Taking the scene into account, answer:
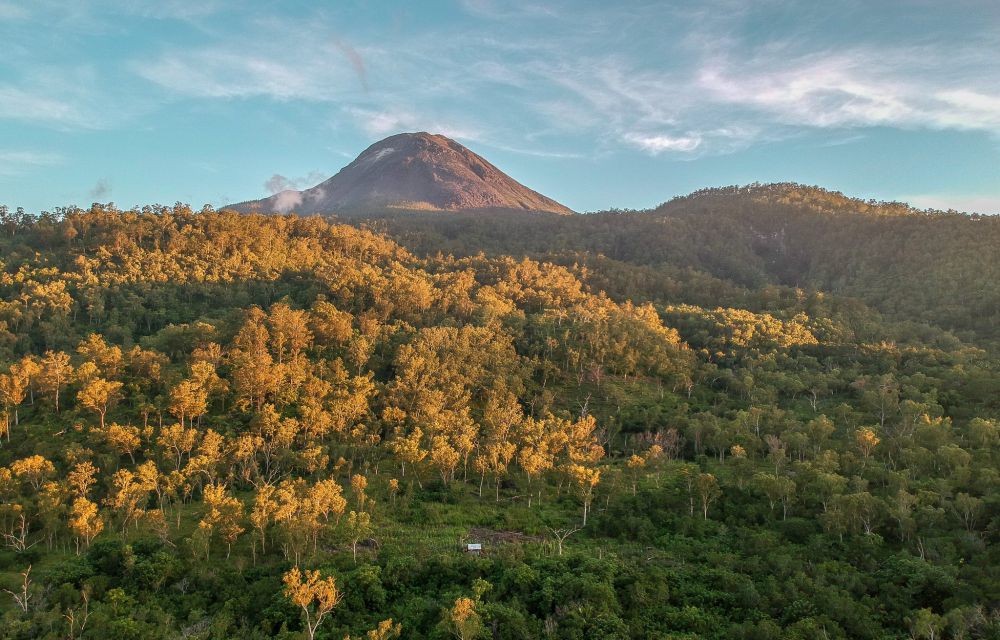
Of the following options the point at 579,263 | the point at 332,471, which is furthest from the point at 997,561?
the point at 579,263

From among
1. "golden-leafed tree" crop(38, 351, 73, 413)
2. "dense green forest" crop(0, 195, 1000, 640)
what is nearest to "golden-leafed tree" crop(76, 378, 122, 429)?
"dense green forest" crop(0, 195, 1000, 640)

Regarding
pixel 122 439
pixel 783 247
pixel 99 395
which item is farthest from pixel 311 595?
pixel 783 247

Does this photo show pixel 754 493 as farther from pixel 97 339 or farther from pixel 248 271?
pixel 248 271

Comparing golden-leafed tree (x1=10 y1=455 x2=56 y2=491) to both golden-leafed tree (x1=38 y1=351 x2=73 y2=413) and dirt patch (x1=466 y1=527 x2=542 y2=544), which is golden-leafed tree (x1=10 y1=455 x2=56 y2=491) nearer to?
golden-leafed tree (x1=38 y1=351 x2=73 y2=413)

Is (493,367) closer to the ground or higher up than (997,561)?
higher up

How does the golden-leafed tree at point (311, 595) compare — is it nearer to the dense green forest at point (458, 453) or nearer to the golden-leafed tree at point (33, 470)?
the dense green forest at point (458, 453)

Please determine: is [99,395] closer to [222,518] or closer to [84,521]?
[84,521]

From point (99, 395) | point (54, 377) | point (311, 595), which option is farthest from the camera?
point (54, 377)

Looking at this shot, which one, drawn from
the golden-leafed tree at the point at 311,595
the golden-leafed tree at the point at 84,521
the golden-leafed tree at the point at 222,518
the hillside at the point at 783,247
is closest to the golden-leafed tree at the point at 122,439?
the golden-leafed tree at the point at 84,521
